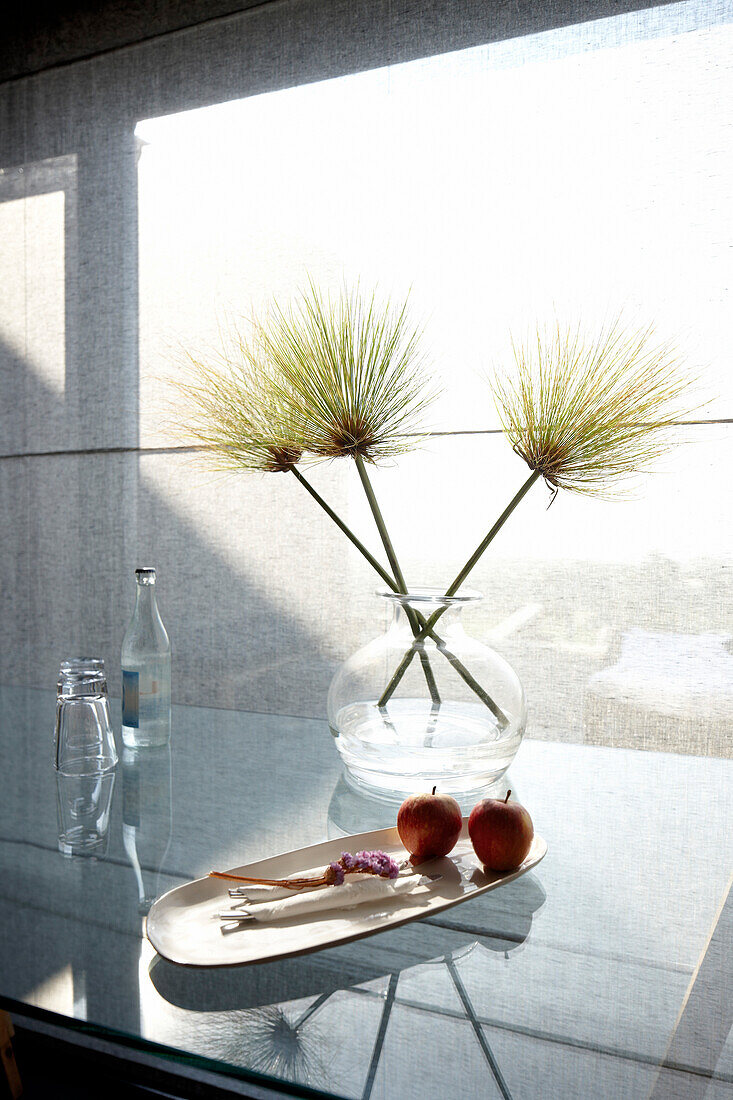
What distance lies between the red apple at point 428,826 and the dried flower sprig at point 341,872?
44 mm

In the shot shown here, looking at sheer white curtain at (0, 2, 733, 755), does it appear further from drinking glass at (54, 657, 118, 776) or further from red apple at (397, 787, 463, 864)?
red apple at (397, 787, 463, 864)

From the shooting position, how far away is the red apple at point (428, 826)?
828 millimetres

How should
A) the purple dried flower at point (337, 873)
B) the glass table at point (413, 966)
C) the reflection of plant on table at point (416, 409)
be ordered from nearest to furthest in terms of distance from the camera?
the glass table at point (413, 966) → the purple dried flower at point (337, 873) → the reflection of plant on table at point (416, 409)

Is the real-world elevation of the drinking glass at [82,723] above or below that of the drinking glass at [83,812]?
above

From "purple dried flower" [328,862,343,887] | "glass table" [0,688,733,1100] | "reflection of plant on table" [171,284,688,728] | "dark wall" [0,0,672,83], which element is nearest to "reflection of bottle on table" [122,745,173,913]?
"glass table" [0,688,733,1100]

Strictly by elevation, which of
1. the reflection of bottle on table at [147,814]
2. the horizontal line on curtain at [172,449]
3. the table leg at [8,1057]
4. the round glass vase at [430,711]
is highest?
the horizontal line on curtain at [172,449]

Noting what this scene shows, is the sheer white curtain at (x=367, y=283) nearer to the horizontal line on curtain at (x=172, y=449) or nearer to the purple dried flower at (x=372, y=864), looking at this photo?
the horizontal line on curtain at (x=172, y=449)

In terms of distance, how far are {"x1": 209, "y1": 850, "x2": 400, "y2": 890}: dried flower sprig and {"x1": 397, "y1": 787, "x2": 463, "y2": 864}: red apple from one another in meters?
0.04

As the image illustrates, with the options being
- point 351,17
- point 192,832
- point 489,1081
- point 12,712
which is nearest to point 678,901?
point 489,1081

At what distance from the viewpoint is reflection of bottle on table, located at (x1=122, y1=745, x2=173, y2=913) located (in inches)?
32.5

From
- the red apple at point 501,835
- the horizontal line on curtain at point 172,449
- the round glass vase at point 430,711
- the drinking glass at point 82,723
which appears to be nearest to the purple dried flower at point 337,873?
the red apple at point 501,835

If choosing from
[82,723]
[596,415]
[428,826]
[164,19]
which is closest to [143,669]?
[82,723]

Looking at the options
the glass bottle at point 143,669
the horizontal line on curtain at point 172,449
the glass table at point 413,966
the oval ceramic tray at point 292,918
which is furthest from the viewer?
the horizontal line on curtain at point 172,449

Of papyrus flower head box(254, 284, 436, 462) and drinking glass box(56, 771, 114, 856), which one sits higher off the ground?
papyrus flower head box(254, 284, 436, 462)
